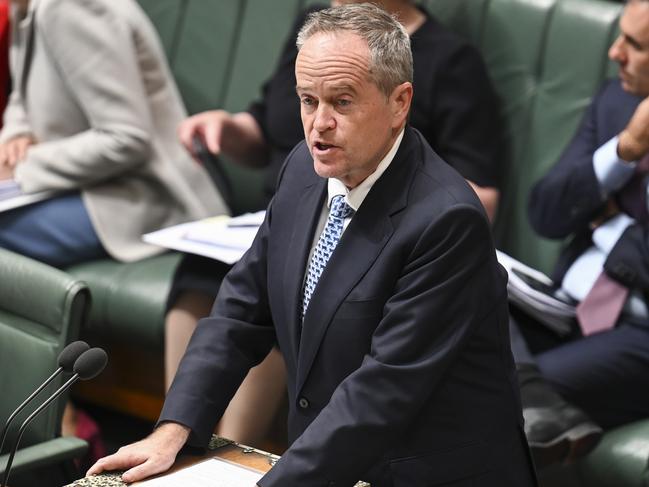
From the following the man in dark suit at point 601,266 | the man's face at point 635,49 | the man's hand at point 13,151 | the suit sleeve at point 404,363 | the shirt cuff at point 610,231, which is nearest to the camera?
the suit sleeve at point 404,363

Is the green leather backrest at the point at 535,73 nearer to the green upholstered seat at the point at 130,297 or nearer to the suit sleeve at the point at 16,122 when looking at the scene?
the green upholstered seat at the point at 130,297

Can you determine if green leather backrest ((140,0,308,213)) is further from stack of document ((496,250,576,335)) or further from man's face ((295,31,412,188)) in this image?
man's face ((295,31,412,188))

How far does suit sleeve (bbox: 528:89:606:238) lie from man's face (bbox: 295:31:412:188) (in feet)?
3.84

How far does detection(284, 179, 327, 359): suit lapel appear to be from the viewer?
1.95 metres

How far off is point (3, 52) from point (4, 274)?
169 cm

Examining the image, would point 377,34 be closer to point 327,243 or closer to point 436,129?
point 327,243

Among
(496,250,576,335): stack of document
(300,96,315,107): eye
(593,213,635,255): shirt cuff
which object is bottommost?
(496,250,576,335): stack of document

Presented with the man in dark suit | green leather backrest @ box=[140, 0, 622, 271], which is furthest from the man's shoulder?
green leather backrest @ box=[140, 0, 622, 271]

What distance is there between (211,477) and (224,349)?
0.82 feet

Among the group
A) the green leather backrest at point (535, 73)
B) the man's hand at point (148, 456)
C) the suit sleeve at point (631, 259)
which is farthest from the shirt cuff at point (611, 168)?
the man's hand at point (148, 456)

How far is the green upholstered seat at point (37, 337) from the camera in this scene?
7.45 ft

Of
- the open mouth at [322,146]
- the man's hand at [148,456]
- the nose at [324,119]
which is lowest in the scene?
the man's hand at [148,456]

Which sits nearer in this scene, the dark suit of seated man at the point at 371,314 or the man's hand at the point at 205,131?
the dark suit of seated man at the point at 371,314

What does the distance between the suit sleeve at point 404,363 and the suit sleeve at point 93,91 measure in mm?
1818
